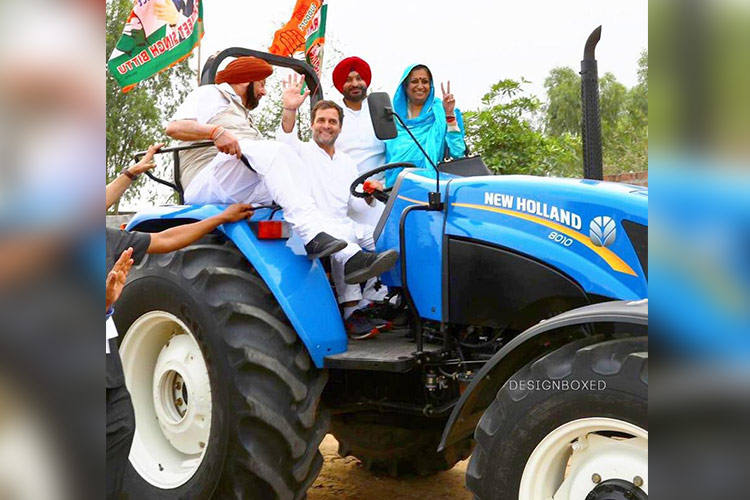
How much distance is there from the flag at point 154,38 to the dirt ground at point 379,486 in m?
5.13

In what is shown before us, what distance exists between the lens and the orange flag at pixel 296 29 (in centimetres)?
926

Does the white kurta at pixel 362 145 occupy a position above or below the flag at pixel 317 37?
below

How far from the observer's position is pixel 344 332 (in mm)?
3676

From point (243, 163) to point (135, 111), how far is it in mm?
16164

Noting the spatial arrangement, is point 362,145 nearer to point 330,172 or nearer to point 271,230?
point 330,172

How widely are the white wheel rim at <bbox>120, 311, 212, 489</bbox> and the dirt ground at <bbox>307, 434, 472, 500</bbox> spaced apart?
114cm

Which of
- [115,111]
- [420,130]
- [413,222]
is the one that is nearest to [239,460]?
[413,222]

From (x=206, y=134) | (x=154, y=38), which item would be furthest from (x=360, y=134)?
(x=154, y=38)

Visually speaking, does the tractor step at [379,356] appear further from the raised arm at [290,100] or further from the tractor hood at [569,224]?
the raised arm at [290,100]

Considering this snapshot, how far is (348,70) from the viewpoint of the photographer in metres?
5.16

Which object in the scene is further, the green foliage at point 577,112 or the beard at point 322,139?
the green foliage at point 577,112

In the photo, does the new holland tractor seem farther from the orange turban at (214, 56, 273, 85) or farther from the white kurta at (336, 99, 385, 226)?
the orange turban at (214, 56, 273, 85)

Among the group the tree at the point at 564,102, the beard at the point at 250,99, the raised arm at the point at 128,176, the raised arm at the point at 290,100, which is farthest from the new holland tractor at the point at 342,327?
the tree at the point at 564,102

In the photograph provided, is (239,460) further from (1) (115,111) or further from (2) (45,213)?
(1) (115,111)
